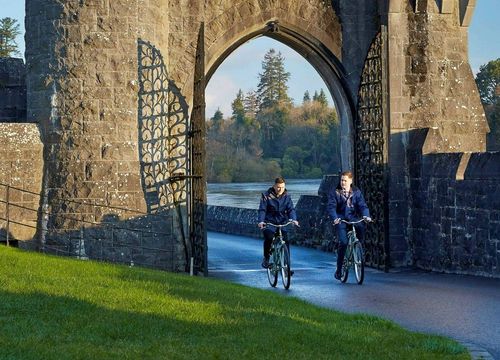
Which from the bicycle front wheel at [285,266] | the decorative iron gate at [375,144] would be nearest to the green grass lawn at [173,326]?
the bicycle front wheel at [285,266]

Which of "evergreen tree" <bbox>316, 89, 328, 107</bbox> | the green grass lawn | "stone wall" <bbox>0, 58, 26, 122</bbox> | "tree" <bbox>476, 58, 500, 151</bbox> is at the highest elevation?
"evergreen tree" <bbox>316, 89, 328, 107</bbox>

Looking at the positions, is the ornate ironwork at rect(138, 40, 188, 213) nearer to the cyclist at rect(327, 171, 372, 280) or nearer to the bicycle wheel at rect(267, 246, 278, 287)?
the bicycle wheel at rect(267, 246, 278, 287)

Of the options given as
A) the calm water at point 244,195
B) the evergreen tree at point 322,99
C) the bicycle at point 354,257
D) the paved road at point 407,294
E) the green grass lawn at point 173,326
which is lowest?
the paved road at point 407,294

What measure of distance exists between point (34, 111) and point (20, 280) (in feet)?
20.5

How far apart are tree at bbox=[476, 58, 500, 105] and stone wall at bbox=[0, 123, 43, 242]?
132 feet

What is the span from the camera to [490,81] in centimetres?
5547

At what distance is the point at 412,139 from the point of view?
1814cm

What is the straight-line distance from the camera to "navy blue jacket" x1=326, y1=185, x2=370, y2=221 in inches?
585

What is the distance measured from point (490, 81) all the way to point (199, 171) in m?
40.9

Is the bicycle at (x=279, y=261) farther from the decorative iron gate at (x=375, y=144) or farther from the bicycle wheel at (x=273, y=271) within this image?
the decorative iron gate at (x=375, y=144)

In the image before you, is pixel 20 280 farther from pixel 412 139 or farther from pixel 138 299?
pixel 412 139

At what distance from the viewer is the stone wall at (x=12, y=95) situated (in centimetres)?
1762

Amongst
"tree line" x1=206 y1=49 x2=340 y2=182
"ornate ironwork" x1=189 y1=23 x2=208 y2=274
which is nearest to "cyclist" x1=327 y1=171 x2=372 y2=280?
"ornate ironwork" x1=189 y1=23 x2=208 y2=274

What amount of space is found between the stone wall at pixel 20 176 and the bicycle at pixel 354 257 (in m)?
4.67
